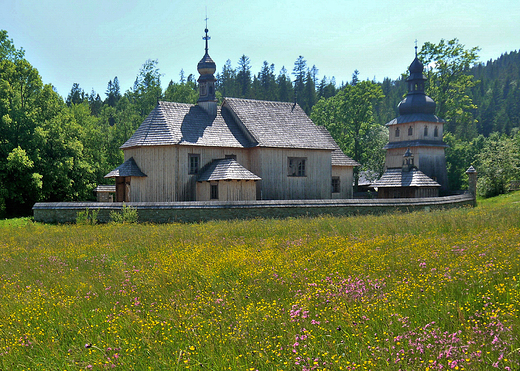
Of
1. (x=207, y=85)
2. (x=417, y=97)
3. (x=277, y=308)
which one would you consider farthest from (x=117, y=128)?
(x=277, y=308)

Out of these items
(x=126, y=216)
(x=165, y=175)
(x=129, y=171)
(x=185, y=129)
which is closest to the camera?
Result: (x=126, y=216)

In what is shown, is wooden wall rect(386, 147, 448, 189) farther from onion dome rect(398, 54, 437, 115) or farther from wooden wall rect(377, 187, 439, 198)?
wooden wall rect(377, 187, 439, 198)

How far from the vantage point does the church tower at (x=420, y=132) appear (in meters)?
46.4

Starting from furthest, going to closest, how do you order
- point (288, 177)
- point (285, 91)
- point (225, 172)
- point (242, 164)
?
point (285, 91)
point (288, 177)
point (242, 164)
point (225, 172)

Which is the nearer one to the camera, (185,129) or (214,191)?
(214,191)

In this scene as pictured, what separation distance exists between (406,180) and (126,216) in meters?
23.5

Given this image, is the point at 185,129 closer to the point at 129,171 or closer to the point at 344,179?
the point at 129,171

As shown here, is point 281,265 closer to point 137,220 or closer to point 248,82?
point 137,220

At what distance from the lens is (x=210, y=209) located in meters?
23.9

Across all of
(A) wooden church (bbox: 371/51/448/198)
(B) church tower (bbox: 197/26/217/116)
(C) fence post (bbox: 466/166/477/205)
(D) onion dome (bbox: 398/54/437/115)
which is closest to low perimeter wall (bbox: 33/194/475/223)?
(B) church tower (bbox: 197/26/217/116)

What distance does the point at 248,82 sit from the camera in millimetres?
101750

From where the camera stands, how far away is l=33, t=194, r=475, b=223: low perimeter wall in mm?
23703

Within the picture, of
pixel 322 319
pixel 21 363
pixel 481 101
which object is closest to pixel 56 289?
pixel 21 363

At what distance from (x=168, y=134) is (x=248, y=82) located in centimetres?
7539
